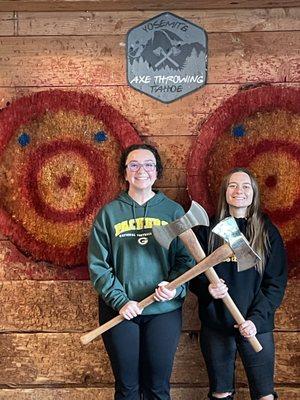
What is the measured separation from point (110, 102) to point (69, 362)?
103 centimetres

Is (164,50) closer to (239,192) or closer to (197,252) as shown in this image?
(239,192)

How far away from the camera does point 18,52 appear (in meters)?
2.22

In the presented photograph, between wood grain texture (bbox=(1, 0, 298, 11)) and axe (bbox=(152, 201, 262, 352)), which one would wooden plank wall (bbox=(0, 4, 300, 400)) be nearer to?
wood grain texture (bbox=(1, 0, 298, 11))

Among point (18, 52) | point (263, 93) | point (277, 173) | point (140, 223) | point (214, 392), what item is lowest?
point (214, 392)

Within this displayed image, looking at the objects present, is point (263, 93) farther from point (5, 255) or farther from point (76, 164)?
point (5, 255)

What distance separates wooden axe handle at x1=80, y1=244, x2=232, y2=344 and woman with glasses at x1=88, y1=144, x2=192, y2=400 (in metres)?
0.02

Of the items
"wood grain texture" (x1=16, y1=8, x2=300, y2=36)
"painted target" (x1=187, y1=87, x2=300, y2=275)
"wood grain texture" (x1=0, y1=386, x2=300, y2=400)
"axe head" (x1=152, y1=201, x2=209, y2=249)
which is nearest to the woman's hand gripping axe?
"axe head" (x1=152, y1=201, x2=209, y2=249)

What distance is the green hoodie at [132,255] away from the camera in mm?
1868

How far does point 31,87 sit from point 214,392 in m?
1.31

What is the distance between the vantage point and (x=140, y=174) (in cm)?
192

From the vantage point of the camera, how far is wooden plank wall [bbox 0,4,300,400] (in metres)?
2.20

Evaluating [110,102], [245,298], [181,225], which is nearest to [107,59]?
[110,102]

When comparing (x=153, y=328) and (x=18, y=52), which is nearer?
(x=153, y=328)

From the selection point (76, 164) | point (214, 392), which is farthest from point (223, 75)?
point (214, 392)
